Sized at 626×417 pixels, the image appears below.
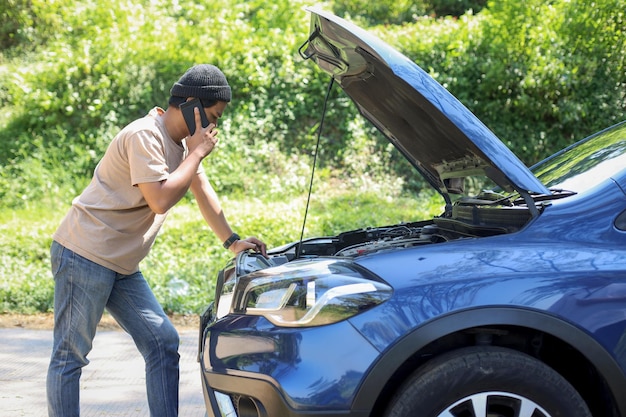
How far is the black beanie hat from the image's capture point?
11.0 feet

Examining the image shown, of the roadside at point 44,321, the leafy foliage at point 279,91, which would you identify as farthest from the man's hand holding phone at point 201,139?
the leafy foliage at point 279,91

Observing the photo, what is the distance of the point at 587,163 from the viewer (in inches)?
127

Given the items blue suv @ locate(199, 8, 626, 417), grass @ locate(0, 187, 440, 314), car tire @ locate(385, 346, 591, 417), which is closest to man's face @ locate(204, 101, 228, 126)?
blue suv @ locate(199, 8, 626, 417)

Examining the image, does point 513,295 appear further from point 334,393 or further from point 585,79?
point 585,79

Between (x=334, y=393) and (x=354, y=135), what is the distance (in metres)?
8.90

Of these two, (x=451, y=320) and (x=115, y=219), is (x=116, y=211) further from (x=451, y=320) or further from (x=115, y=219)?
(x=451, y=320)

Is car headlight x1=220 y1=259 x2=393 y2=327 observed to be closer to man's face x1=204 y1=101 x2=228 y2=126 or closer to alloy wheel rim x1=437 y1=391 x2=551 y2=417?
alloy wheel rim x1=437 y1=391 x2=551 y2=417

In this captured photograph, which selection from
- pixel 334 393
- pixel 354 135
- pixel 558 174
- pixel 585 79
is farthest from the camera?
pixel 354 135

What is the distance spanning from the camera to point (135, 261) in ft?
11.3

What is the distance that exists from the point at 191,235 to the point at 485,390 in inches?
243

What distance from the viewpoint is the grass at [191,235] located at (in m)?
7.08

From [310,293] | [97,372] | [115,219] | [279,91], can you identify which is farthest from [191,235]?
[310,293]

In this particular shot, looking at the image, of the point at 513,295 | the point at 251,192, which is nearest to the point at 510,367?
the point at 513,295

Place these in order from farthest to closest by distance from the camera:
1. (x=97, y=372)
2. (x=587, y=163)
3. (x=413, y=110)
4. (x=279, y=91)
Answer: (x=279, y=91), (x=97, y=372), (x=413, y=110), (x=587, y=163)
